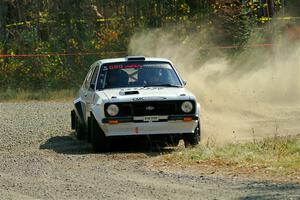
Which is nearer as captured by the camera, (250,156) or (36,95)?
(250,156)

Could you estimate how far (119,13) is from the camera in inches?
1502

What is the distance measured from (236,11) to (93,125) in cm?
2265

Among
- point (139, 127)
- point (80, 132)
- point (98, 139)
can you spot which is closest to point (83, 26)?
point (80, 132)

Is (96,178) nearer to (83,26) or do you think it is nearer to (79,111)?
(79,111)

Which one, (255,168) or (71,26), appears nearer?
(255,168)

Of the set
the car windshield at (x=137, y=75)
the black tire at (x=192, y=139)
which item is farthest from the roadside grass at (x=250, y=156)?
the car windshield at (x=137, y=75)

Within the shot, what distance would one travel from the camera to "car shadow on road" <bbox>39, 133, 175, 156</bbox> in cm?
1625

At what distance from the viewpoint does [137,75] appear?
56.5 ft

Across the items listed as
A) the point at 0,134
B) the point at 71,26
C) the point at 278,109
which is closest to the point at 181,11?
the point at 71,26

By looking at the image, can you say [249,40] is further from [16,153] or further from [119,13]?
[16,153]

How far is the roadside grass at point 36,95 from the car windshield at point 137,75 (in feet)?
50.1

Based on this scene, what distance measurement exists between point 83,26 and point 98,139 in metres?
22.5

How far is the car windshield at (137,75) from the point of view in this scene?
56.0ft

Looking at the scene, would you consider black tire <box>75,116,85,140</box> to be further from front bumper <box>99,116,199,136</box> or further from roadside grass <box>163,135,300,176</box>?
roadside grass <box>163,135,300,176</box>
